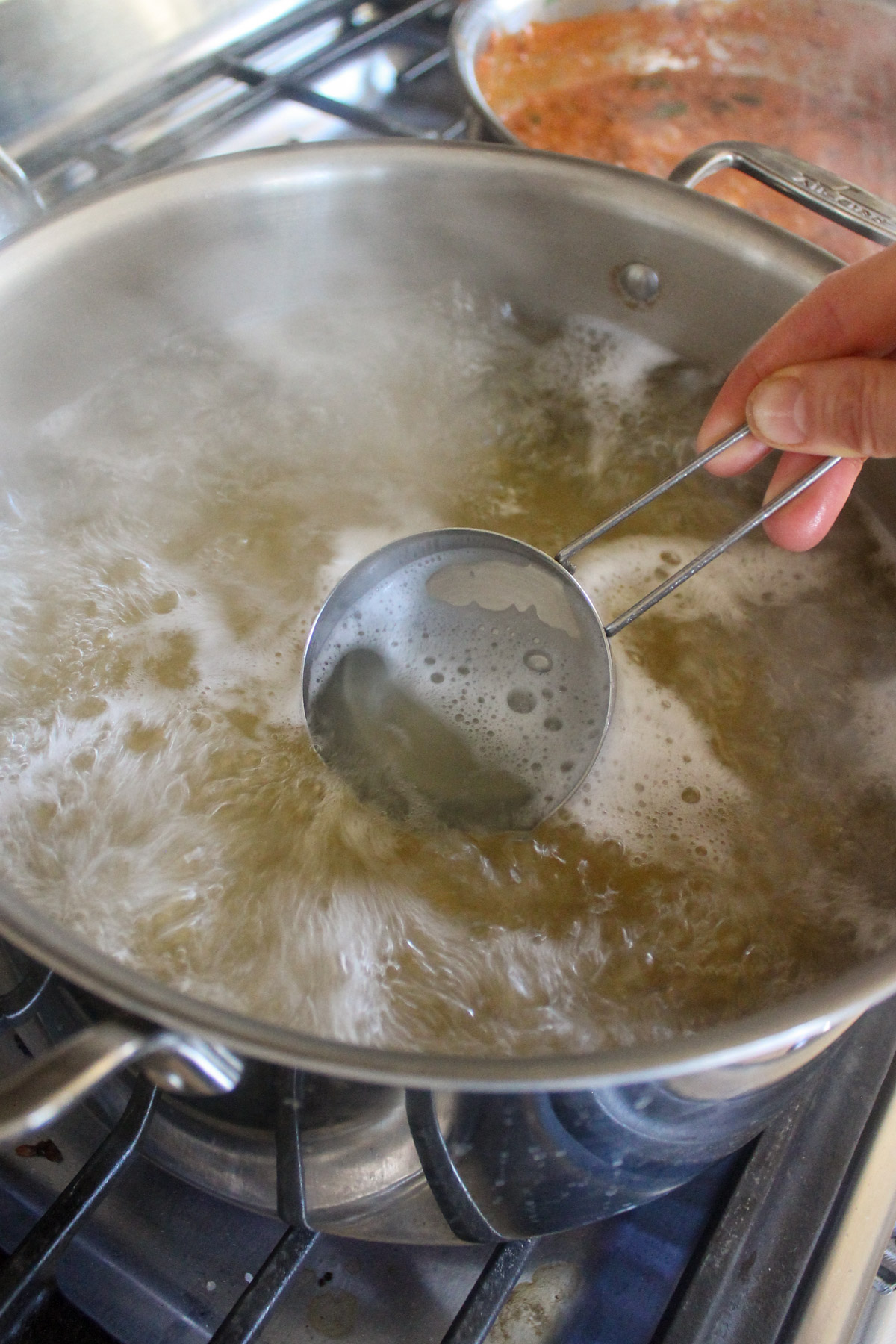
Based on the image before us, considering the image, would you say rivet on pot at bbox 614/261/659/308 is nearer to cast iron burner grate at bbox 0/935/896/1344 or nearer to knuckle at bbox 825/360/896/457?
knuckle at bbox 825/360/896/457

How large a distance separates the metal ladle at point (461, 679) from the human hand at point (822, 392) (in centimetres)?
5

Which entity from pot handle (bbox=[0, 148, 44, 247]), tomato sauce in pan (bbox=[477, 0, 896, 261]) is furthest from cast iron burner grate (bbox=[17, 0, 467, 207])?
pot handle (bbox=[0, 148, 44, 247])

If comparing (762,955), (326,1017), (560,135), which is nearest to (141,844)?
(326,1017)

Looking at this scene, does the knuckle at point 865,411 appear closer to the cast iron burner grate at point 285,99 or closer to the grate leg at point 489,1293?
the grate leg at point 489,1293

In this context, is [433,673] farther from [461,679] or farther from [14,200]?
[14,200]

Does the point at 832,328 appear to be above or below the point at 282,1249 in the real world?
above

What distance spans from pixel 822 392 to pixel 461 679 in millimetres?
321

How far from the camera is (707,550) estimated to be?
655 millimetres

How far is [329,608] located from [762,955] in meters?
0.40

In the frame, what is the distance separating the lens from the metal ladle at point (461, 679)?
27.7 inches

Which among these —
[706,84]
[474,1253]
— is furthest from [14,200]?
[706,84]

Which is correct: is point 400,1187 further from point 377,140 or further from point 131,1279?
point 377,140

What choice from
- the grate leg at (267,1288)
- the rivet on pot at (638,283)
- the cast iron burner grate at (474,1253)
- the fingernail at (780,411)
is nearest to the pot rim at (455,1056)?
the cast iron burner grate at (474,1253)

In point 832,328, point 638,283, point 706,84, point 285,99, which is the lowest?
point 832,328
